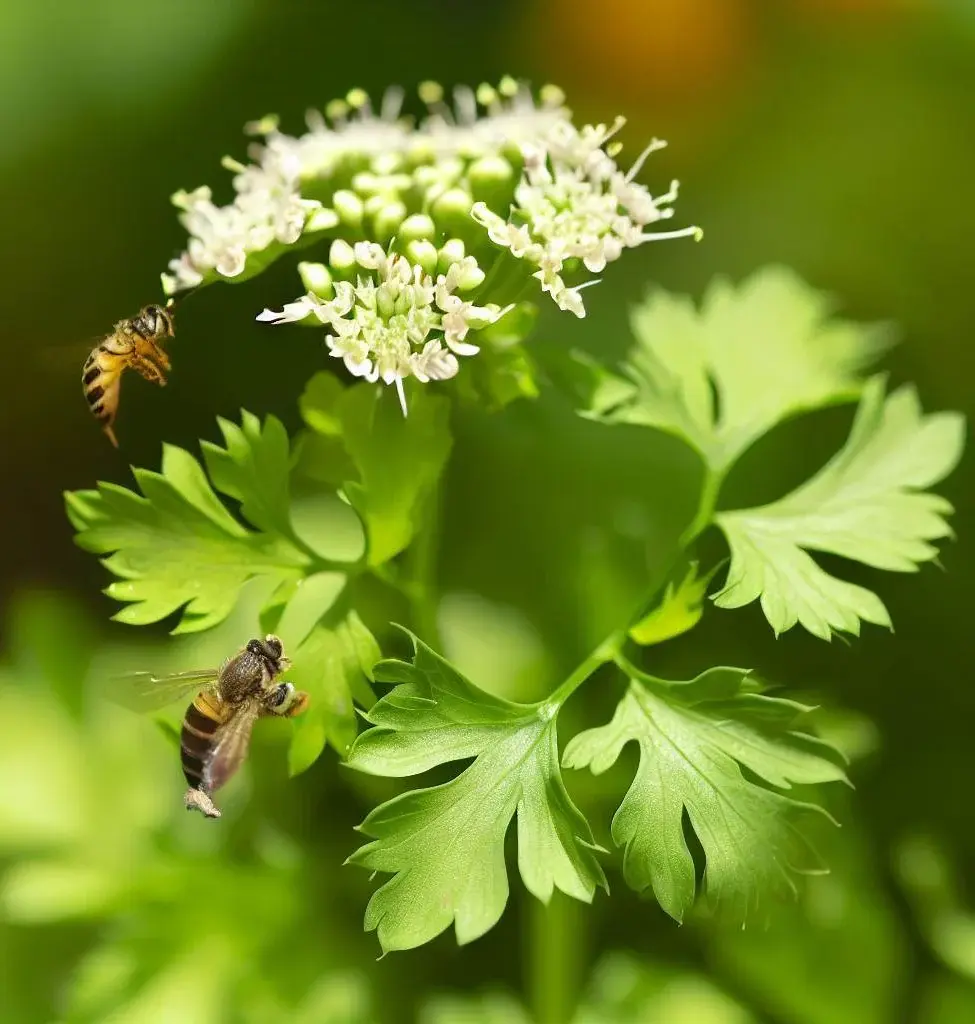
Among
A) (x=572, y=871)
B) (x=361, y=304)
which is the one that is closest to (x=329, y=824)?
(x=572, y=871)

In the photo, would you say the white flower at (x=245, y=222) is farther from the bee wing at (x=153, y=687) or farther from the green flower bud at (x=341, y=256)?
the bee wing at (x=153, y=687)

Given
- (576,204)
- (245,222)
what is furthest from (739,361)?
(245,222)

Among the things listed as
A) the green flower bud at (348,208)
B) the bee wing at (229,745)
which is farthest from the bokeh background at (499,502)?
the bee wing at (229,745)

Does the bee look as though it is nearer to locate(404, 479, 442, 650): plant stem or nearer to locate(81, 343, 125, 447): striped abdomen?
locate(81, 343, 125, 447): striped abdomen

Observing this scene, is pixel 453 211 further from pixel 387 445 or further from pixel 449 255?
pixel 387 445

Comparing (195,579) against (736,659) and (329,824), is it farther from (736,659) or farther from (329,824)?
(736,659)

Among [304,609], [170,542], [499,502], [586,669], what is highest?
[170,542]
